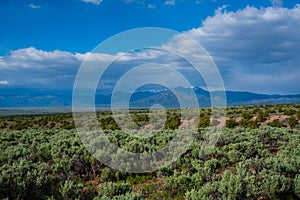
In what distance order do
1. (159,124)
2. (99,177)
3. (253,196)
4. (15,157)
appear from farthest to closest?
(159,124) → (15,157) → (99,177) → (253,196)

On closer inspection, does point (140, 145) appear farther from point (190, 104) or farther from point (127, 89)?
point (190, 104)

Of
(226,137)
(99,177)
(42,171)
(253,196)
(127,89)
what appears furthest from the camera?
(226,137)

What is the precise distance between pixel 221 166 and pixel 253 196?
11.1 feet

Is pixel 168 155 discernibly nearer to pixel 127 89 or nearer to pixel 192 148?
pixel 192 148

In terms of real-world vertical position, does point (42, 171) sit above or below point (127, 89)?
below

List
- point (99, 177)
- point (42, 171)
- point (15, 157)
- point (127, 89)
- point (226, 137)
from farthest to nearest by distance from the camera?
point (226, 137), point (127, 89), point (15, 157), point (99, 177), point (42, 171)

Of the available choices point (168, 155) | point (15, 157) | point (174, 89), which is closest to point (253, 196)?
point (168, 155)

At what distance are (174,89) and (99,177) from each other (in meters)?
6.07

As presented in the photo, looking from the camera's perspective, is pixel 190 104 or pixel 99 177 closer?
pixel 99 177

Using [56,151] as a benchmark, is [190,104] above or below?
above

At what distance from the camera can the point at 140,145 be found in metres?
13.8

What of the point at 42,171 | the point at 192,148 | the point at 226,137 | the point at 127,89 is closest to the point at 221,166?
the point at 192,148

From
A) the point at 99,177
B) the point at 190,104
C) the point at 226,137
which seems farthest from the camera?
the point at 190,104

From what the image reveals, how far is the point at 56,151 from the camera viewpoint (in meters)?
13.0
